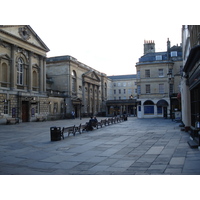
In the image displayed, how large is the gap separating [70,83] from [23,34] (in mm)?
17123

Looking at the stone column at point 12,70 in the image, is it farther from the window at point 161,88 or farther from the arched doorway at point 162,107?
the window at point 161,88

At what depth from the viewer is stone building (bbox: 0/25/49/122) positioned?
29.0 metres

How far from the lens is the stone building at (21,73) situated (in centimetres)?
2900

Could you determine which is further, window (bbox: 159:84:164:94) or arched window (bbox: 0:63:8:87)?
window (bbox: 159:84:164:94)

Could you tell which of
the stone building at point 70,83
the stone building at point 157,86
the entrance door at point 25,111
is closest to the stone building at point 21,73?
the entrance door at point 25,111

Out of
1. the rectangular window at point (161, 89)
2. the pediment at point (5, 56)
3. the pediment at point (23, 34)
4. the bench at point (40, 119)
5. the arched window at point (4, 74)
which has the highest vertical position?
the pediment at point (23, 34)

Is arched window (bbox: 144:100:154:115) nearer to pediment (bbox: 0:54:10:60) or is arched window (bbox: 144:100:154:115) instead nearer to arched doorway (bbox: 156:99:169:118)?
arched doorway (bbox: 156:99:169:118)

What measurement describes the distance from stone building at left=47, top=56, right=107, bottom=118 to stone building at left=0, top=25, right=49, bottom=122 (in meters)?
4.41

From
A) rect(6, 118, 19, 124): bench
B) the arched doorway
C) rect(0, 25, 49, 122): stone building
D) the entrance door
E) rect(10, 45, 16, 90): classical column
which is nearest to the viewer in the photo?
rect(6, 118, 19, 124): bench

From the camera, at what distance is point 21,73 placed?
108 ft

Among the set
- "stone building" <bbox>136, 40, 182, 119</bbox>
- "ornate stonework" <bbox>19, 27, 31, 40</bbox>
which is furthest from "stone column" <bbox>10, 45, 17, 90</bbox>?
"stone building" <bbox>136, 40, 182, 119</bbox>

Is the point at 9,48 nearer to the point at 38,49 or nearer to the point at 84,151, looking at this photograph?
the point at 38,49

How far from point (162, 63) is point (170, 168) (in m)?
36.0

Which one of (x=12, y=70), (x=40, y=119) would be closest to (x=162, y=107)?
(x=40, y=119)
